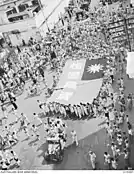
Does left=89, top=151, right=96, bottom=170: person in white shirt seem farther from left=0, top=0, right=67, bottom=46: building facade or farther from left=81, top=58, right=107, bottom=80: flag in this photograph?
left=0, top=0, right=67, bottom=46: building facade

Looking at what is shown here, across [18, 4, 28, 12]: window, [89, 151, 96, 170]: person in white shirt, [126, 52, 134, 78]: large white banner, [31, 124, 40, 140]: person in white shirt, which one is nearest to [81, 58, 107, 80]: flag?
[126, 52, 134, 78]: large white banner

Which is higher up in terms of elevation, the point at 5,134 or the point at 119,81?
the point at 119,81

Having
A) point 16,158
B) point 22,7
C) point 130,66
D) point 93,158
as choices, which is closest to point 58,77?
point 130,66

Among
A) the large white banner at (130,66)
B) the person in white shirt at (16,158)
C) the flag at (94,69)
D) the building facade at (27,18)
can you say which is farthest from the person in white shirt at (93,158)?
the building facade at (27,18)

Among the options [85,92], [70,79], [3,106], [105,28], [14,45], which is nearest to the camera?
[85,92]

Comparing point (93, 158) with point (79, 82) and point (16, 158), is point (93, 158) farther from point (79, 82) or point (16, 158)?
point (79, 82)

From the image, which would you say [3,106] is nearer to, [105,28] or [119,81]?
[119,81]

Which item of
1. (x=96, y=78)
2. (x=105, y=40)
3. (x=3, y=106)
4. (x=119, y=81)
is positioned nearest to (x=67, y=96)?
(x=96, y=78)
